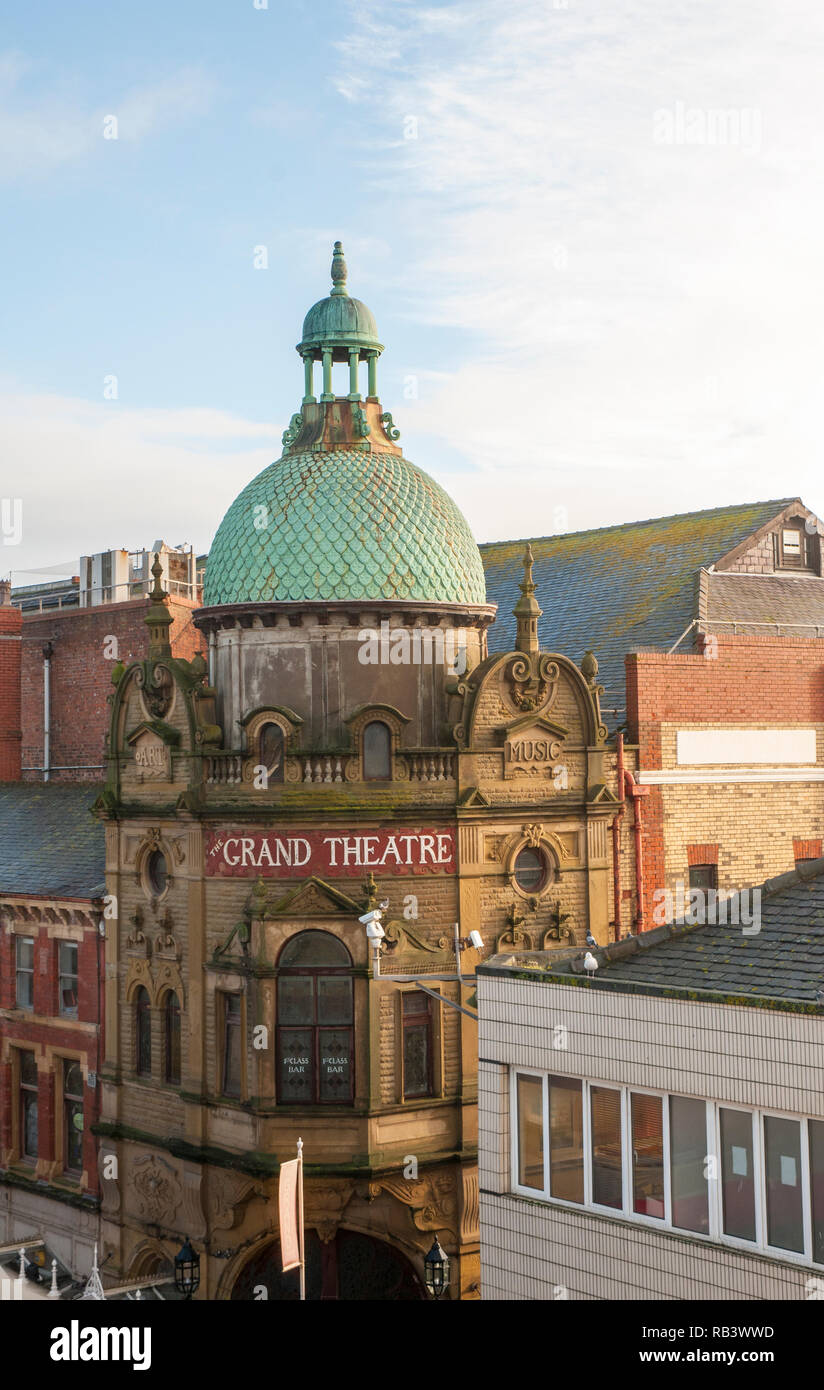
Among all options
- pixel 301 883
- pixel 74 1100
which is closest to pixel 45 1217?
pixel 74 1100

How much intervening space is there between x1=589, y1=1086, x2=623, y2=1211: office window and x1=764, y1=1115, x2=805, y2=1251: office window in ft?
7.70

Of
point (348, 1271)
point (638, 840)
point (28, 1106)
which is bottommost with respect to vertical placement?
point (348, 1271)

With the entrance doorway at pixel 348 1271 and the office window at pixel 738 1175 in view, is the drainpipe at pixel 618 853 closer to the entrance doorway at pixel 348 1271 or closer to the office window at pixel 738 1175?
the entrance doorway at pixel 348 1271

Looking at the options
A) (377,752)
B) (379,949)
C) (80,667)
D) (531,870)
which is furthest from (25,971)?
(531,870)

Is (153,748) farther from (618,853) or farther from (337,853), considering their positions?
(618,853)

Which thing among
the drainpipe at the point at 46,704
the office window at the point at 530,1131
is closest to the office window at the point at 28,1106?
the drainpipe at the point at 46,704

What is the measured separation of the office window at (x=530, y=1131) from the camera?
68.5ft

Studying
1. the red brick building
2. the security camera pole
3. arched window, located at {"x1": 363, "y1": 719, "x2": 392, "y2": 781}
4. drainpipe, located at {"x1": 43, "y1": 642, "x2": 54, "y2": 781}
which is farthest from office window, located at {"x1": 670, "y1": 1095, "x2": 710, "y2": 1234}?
drainpipe, located at {"x1": 43, "y1": 642, "x2": 54, "y2": 781}

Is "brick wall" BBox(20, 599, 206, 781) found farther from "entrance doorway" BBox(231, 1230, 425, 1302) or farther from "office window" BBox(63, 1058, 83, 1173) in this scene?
"entrance doorway" BBox(231, 1230, 425, 1302)

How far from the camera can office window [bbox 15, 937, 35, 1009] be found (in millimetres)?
37188

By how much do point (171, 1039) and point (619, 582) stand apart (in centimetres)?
1705

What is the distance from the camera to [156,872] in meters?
32.0

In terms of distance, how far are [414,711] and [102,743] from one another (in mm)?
16583

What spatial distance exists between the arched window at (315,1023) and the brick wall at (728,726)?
730 cm
